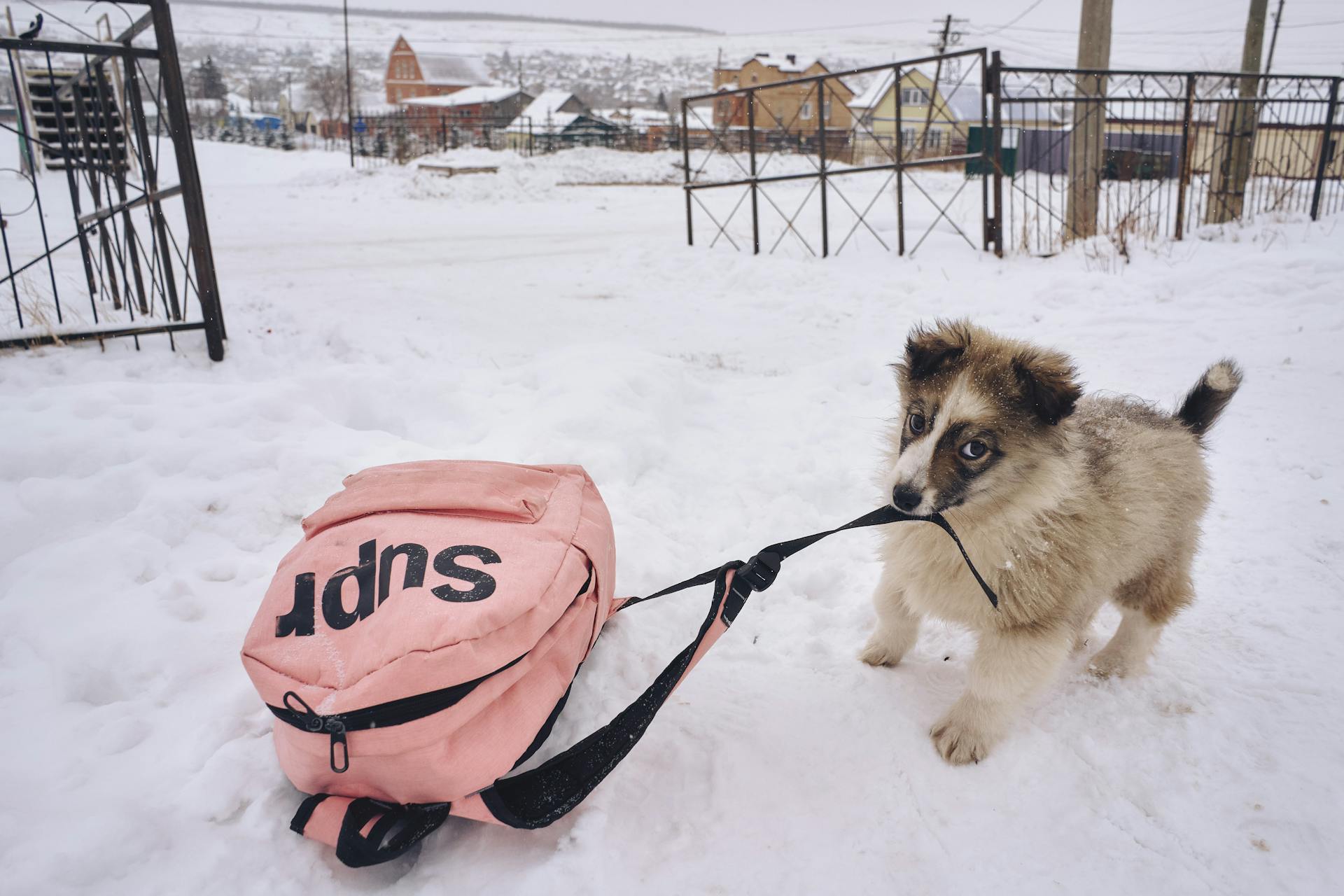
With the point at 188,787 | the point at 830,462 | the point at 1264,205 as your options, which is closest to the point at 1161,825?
the point at 830,462

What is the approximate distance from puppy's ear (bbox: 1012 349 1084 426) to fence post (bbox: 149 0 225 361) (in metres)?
4.61

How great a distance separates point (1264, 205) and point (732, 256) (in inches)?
353

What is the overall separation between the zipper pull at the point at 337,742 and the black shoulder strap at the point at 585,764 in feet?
0.48

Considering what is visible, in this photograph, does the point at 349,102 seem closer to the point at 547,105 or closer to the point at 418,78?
the point at 547,105

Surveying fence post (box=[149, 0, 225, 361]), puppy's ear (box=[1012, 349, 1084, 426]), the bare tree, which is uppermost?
the bare tree

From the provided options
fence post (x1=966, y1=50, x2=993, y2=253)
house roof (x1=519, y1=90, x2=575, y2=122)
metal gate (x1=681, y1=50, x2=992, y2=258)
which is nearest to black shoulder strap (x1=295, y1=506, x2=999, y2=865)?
metal gate (x1=681, y1=50, x2=992, y2=258)

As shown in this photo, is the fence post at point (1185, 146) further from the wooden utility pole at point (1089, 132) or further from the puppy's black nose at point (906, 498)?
the puppy's black nose at point (906, 498)

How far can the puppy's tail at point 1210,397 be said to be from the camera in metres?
2.57

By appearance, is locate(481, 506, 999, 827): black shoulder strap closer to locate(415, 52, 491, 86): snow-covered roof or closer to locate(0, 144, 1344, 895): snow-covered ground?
locate(0, 144, 1344, 895): snow-covered ground

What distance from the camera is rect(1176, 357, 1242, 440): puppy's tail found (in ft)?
8.45

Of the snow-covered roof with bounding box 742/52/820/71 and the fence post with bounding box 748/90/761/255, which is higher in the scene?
the snow-covered roof with bounding box 742/52/820/71

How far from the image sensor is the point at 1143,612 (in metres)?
2.48

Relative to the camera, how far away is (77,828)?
167 cm

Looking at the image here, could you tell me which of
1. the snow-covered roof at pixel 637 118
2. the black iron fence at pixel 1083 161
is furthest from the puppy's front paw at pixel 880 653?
the snow-covered roof at pixel 637 118
